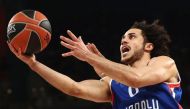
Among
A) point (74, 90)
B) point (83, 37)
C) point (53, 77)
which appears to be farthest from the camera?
point (83, 37)

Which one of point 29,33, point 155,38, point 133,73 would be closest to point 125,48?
point 155,38

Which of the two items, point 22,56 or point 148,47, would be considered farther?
point 148,47

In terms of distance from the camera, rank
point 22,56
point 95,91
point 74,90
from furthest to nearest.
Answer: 1. point 95,91
2. point 74,90
3. point 22,56

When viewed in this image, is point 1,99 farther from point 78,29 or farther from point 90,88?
point 90,88

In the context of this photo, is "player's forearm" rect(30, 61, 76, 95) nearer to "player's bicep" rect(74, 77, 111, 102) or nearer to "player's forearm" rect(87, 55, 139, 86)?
"player's bicep" rect(74, 77, 111, 102)

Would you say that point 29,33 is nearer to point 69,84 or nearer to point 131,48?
point 69,84

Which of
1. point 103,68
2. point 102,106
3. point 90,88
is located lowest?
point 102,106

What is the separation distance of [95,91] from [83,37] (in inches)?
204

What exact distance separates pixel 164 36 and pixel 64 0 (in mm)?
5270

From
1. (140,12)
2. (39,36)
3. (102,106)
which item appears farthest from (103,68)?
(140,12)

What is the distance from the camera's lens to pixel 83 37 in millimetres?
8773

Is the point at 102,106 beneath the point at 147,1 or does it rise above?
beneath

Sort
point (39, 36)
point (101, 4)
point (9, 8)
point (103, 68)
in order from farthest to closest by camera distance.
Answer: point (101, 4) < point (9, 8) < point (39, 36) < point (103, 68)

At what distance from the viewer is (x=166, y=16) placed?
881cm
